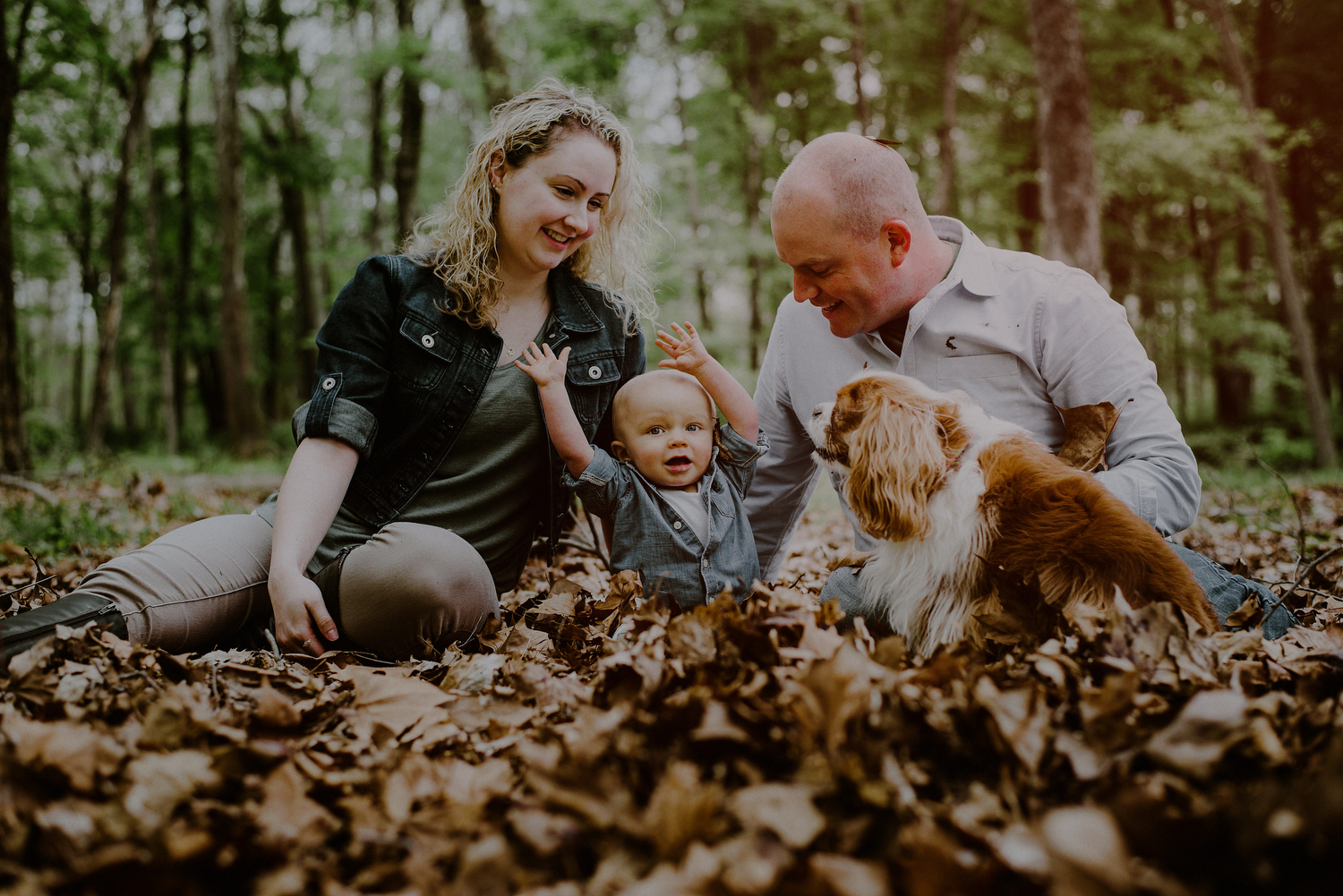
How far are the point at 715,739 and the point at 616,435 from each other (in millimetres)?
1911

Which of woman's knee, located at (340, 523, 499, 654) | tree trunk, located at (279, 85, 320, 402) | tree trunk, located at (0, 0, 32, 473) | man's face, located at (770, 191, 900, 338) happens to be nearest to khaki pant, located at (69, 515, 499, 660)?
woman's knee, located at (340, 523, 499, 654)

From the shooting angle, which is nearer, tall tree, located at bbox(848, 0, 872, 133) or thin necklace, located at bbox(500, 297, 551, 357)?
thin necklace, located at bbox(500, 297, 551, 357)

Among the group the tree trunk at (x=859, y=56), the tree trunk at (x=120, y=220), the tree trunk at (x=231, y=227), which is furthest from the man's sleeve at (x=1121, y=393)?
the tree trunk at (x=120, y=220)

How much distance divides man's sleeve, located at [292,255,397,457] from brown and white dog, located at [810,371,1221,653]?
68.2 inches

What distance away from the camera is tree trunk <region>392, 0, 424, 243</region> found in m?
14.3

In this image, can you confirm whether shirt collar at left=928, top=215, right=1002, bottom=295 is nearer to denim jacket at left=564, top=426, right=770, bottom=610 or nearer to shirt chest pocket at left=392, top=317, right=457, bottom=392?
denim jacket at left=564, top=426, right=770, bottom=610

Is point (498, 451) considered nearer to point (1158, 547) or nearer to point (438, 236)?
point (438, 236)

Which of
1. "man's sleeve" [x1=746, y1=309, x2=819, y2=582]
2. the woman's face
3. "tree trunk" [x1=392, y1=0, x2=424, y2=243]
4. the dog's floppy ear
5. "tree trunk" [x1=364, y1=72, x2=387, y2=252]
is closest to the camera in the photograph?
the dog's floppy ear

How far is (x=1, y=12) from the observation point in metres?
8.88

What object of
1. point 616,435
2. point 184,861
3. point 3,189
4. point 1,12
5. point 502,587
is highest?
point 1,12

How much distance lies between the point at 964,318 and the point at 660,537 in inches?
60.9

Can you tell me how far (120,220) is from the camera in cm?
1747

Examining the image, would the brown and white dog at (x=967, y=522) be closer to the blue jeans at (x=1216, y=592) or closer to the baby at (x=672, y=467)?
the blue jeans at (x=1216, y=592)

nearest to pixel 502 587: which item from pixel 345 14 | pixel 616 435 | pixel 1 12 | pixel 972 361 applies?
pixel 616 435
